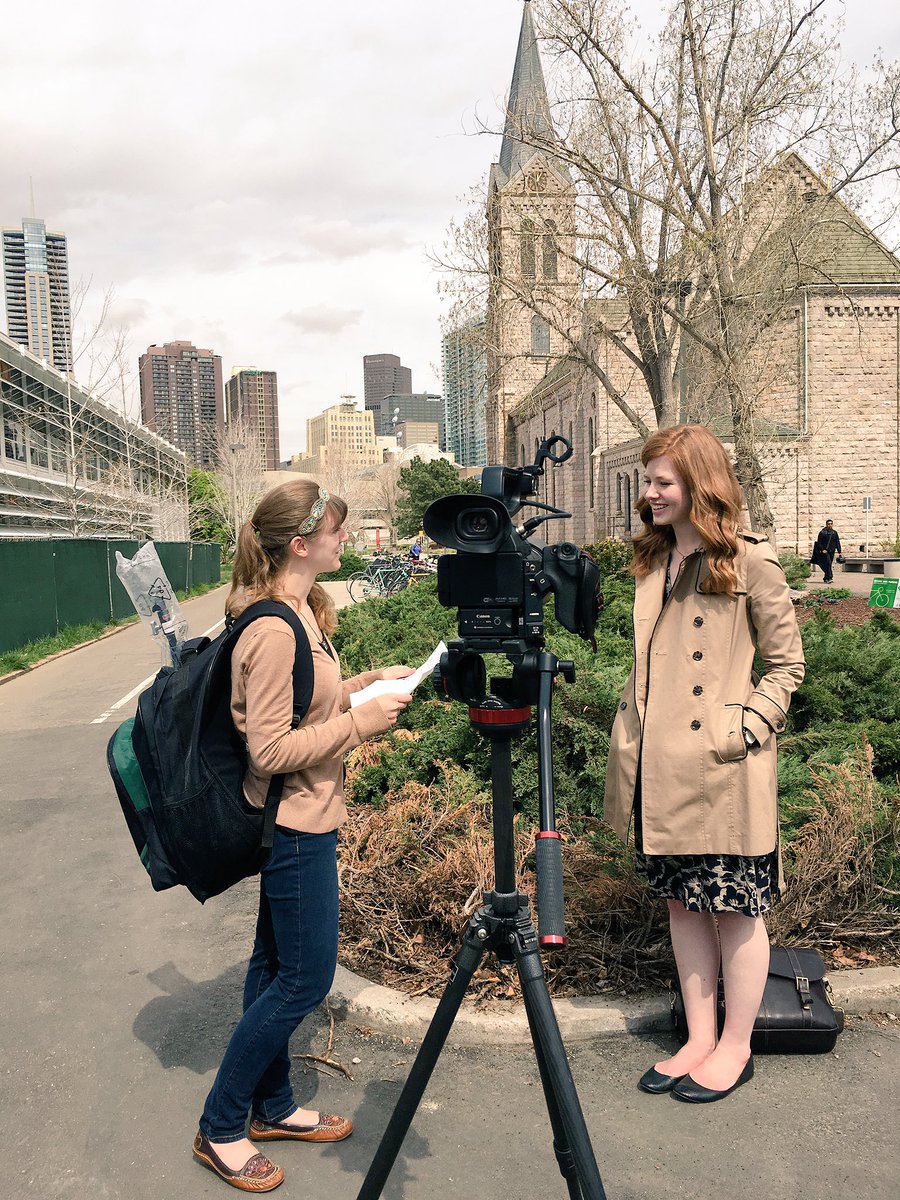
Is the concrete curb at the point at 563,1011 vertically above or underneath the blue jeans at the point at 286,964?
underneath

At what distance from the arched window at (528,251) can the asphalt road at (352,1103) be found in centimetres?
1546

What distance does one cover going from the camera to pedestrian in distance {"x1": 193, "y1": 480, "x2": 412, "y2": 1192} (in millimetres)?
2496

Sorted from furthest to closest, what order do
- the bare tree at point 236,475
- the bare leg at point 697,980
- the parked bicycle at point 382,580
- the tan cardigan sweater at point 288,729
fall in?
the bare tree at point 236,475, the parked bicycle at point 382,580, the bare leg at point 697,980, the tan cardigan sweater at point 288,729

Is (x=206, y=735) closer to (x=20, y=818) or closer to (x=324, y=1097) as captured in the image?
(x=324, y=1097)

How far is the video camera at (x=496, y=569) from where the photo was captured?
2178mm

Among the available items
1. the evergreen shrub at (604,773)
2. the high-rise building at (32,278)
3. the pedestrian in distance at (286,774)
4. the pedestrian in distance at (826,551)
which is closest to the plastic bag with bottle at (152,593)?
the pedestrian in distance at (286,774)

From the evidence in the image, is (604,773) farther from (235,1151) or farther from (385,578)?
(385,578)

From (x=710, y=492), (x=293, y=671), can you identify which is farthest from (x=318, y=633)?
(x=710, y=492)

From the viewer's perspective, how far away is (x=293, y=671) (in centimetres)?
260

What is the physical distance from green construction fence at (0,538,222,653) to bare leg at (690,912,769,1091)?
1465 cm

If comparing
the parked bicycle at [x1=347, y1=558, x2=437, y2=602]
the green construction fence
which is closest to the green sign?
the green construction fence

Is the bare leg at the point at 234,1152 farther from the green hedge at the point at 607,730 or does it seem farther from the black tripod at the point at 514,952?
the green hedge at the point at 607,730

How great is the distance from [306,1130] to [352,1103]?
25 centimetres

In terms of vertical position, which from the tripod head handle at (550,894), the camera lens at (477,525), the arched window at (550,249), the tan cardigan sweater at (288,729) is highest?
the arched window at (550,249)
